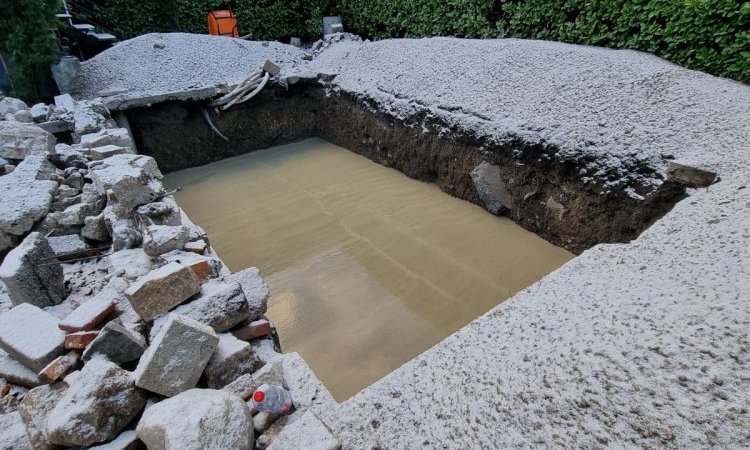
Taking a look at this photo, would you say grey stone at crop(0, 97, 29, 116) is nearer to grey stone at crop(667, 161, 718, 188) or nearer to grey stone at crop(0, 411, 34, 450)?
grey stone at crop(0, 411, 34, 450)

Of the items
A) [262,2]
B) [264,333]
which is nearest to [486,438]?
[264,333]

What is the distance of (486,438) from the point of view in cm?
134

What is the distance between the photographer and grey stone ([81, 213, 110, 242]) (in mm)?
2926

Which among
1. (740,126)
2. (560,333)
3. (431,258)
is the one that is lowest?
(431,258)

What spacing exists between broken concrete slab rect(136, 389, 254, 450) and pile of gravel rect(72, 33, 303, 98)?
20.4 feet

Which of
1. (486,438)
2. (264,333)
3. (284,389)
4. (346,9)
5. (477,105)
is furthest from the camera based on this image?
(346,9)

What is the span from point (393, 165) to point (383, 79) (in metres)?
1.45

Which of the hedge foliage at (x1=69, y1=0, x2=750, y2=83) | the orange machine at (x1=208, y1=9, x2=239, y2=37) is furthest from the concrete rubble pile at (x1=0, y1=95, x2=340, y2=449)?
the orange machine at (x1=208, y1=9, x2=239, y2=37)

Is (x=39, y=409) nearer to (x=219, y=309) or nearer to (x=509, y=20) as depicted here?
(x=219, y=309)

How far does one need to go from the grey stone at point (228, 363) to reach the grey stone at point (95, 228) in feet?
5.90

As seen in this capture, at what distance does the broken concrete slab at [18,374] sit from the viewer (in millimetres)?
1697

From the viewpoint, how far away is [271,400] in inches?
59.3

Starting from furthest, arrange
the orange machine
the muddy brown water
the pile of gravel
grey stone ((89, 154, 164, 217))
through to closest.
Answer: the orange machine → the pile of gravel → the muddy brown water → grey stone ((89, 154, 164, 217))

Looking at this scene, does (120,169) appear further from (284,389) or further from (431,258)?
(431,258)
